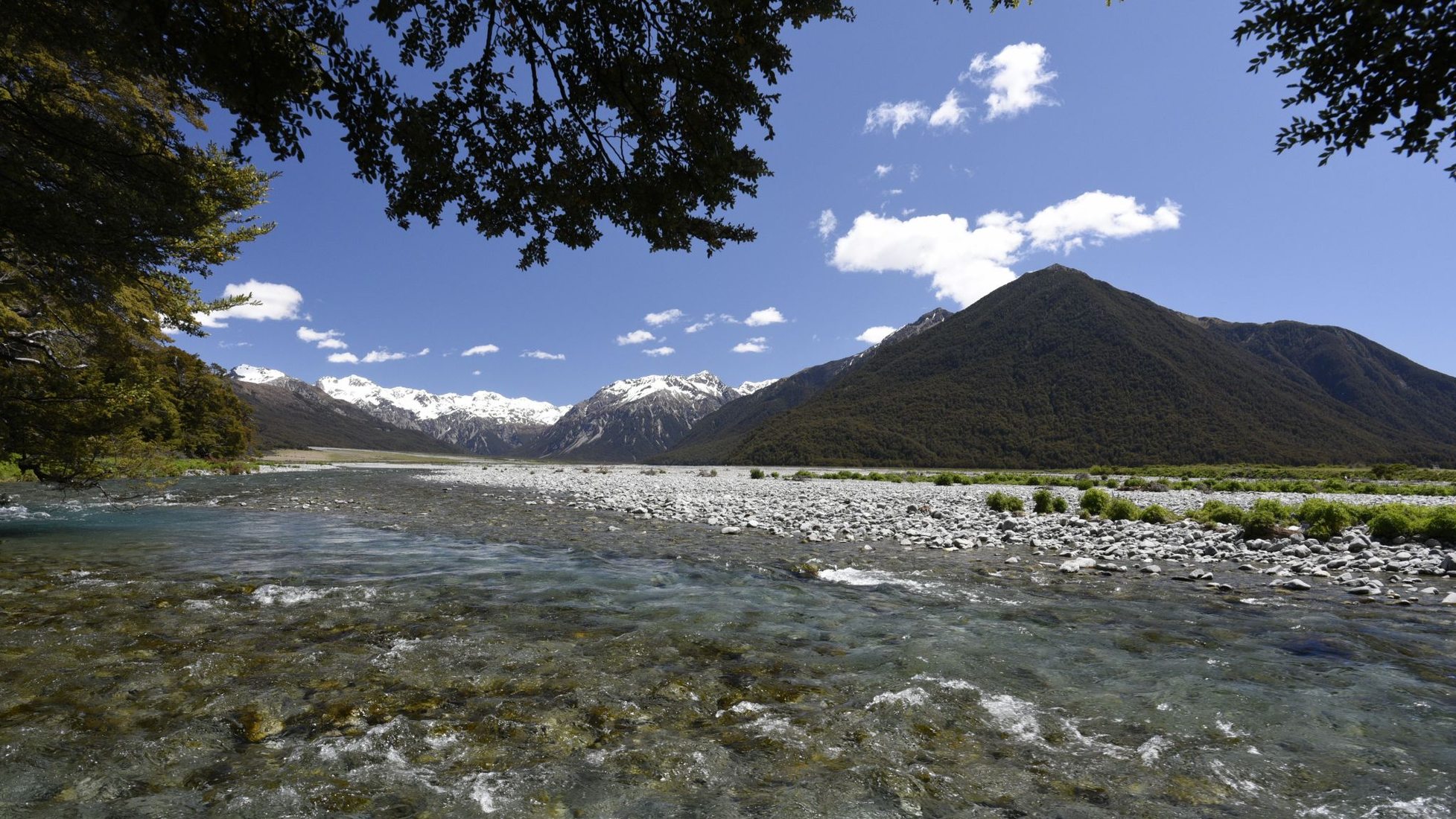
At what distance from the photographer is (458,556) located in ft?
40.8

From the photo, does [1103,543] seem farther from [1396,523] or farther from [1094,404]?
[1094,404]

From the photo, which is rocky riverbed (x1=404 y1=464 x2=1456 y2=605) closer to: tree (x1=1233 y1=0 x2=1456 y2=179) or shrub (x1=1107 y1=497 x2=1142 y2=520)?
shrub (x1=1107 y1=497 x2=1142 y2=520)

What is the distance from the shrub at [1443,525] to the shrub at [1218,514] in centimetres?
298

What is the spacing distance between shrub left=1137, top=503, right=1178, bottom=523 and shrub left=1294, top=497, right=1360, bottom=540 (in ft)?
9.74

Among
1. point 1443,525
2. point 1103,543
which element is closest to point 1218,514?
point 1443,525

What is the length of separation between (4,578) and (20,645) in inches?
225

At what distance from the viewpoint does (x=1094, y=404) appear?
14412cm

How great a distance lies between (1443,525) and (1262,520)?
2.72 m

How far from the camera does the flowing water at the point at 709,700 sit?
3.58 m

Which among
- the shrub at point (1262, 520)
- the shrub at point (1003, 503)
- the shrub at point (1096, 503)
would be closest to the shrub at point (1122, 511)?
the shrub at point (1096, 503)

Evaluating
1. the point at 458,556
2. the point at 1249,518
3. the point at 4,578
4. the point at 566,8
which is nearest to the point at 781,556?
the point at 458,556

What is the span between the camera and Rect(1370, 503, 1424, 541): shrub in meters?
11.8

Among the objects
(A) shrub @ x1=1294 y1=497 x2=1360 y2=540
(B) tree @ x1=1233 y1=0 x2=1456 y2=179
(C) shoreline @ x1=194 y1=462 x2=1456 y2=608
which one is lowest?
(C) shoreline @ x1=194 y1=462 x2=1456 y2=608

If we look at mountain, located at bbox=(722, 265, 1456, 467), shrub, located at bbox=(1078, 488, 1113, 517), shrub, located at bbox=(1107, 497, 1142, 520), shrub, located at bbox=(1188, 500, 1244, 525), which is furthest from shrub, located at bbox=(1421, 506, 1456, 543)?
mountain, located at bbox=(722, 265, 1456, 467)
